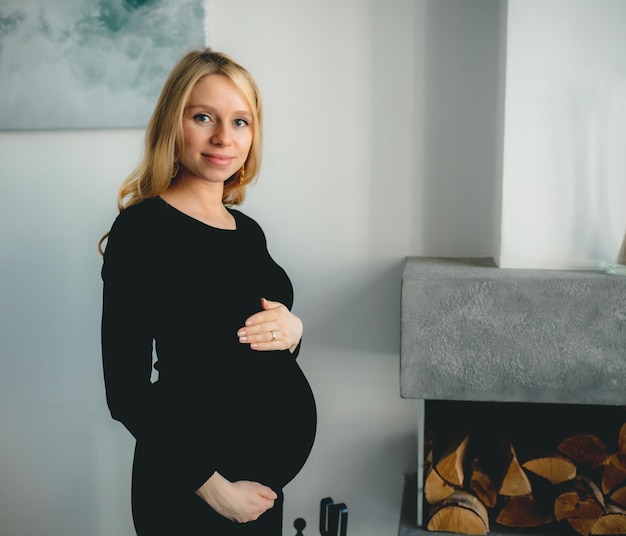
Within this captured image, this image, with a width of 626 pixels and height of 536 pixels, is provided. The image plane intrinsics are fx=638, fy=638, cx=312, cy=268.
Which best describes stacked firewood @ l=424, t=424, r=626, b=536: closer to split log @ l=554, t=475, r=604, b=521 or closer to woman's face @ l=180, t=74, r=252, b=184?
split log @ l=554, t=475, r=604, b=521

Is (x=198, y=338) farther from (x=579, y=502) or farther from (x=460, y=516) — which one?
(x=579, y=502)

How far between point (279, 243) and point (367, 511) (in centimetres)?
87

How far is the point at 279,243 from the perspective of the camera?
1.91 metres

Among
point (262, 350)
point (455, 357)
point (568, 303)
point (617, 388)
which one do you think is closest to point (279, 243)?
point (262, 350)

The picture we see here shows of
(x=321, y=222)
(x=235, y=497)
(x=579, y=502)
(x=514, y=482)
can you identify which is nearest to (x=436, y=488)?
(x=514, y=482)

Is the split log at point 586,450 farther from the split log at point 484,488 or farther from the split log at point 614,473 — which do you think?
the split log at point 484,488

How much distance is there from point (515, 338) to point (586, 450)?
0.38 meters

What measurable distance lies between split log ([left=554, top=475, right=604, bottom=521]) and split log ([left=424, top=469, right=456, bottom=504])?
26cm

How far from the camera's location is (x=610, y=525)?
4.90 feet

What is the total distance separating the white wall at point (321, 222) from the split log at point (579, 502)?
50 cm

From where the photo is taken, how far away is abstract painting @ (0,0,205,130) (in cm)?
184

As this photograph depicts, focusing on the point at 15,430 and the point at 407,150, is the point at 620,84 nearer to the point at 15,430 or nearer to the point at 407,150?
the point at 407,150

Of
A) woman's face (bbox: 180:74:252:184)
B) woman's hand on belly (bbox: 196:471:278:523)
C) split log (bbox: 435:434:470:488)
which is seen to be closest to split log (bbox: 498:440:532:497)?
split log (bbox: 435:434:470:488)

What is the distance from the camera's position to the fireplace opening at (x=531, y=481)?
1512 millimetres
